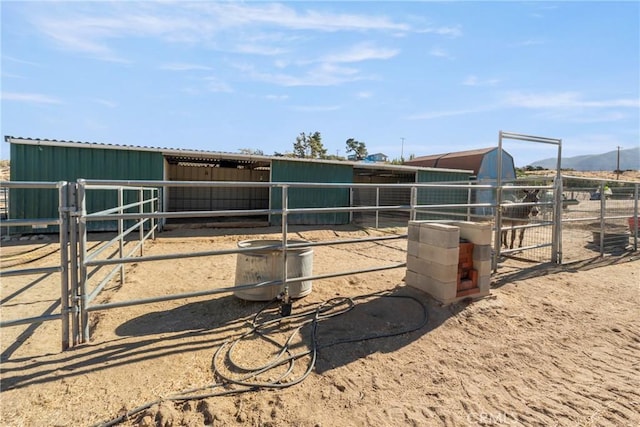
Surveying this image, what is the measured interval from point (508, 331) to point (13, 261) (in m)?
7.61

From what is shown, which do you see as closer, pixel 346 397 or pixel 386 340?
pixel 346 397

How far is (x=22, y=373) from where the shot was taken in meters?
2.27

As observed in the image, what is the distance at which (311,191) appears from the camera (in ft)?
40.3

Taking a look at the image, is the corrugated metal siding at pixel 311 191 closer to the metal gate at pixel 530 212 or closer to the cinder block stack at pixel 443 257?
the metal gate at pixel 530 212

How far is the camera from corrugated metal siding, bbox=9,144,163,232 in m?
8.52

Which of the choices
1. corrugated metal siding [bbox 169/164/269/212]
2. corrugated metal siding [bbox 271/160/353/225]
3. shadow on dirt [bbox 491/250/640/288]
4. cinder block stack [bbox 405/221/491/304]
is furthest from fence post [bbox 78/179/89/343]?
corrugated metal siding [bbox 169/164/269/212]

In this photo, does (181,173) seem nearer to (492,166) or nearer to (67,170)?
(67,170)

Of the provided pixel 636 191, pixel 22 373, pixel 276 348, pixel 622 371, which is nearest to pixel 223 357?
pixel 276 348

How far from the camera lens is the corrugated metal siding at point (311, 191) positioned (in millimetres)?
11586

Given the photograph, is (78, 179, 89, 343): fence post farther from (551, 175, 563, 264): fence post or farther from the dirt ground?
(551, 175, 563, 264): fence post

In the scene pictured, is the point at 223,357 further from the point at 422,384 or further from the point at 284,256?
the point at 422,384

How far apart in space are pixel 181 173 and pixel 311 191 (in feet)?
A: 22.1

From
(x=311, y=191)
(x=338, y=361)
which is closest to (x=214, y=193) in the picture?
(x=311, y=191)

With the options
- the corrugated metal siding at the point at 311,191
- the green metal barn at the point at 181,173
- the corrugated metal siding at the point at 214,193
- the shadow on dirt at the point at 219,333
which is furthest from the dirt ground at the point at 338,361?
the corrugated metal siding at the point at 214,193
